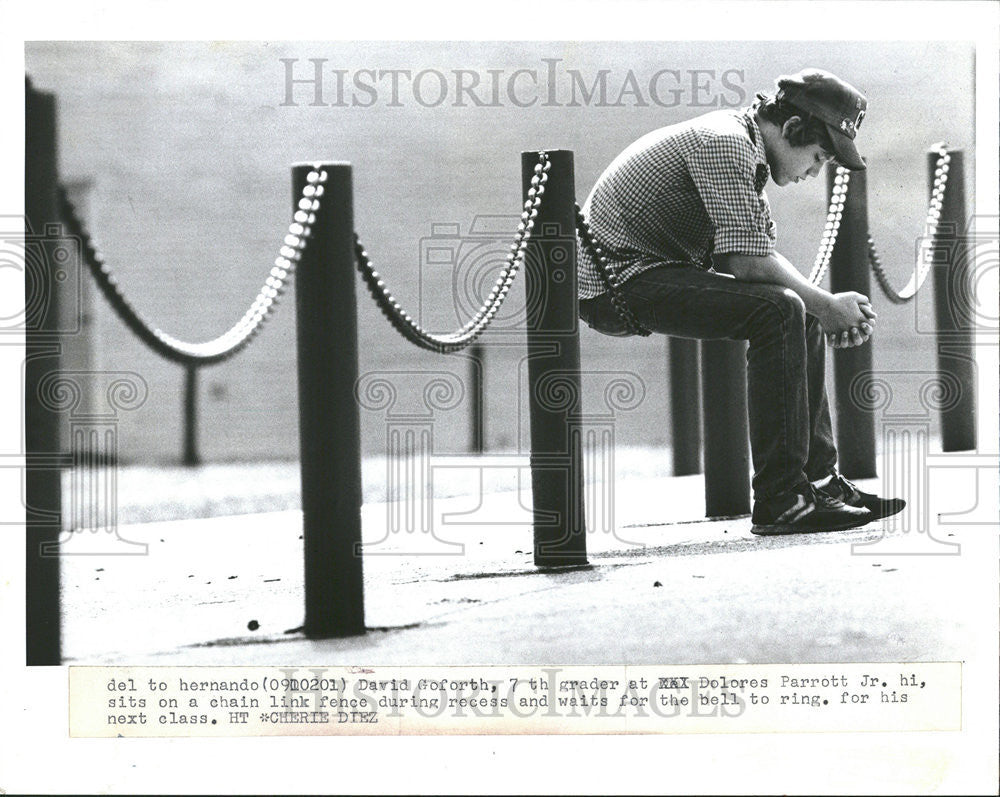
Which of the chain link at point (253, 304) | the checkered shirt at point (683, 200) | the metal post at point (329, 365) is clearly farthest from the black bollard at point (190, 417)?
the checkered shirt at point (683, 200)

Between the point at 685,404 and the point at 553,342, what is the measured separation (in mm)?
1222

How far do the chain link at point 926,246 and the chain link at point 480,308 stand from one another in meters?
1.22

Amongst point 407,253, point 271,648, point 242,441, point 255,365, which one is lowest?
point 271,648

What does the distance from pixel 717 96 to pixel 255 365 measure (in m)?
1.60

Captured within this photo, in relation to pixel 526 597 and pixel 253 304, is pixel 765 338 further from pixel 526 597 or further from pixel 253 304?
pixel 253 304

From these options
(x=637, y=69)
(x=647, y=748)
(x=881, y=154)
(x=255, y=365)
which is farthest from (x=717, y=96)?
(x=647, y=748)

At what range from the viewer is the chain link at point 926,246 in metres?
3.79

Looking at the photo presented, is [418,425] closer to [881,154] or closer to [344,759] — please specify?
[344,759]

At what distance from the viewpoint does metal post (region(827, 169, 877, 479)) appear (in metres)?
4.13

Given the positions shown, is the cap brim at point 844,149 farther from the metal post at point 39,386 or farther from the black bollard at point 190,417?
the metal post at point 39,386

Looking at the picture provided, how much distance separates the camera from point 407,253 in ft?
11.8

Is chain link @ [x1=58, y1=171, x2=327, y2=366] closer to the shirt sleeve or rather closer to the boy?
the boy

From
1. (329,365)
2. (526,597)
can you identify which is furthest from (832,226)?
(329,365)

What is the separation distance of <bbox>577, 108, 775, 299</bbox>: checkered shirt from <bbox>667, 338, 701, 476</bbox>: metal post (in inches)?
23.7
